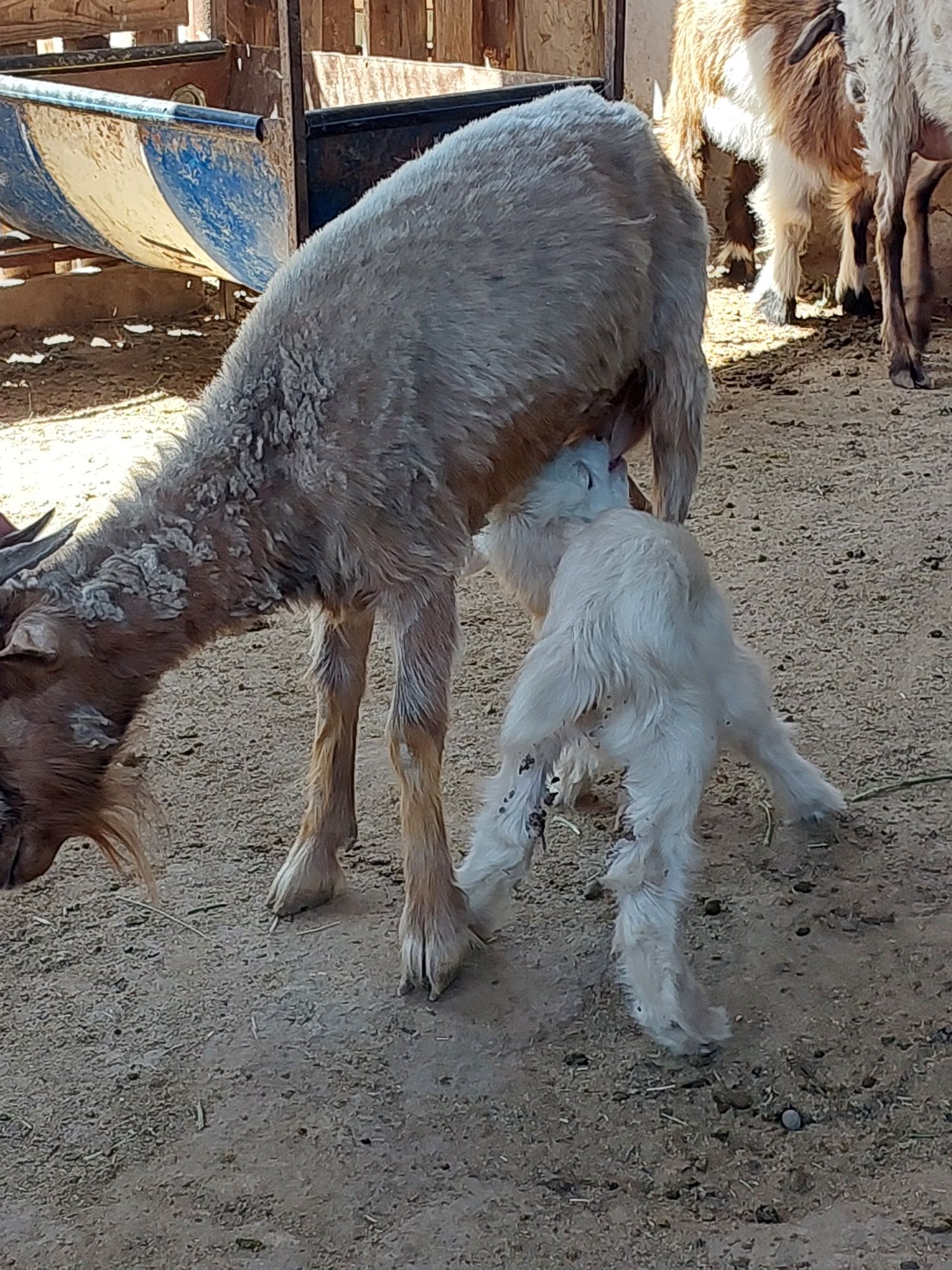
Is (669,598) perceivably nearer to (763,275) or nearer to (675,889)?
(675,889)

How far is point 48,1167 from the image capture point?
280 centimetres

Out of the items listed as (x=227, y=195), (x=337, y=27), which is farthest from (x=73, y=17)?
(x=227, y=195)

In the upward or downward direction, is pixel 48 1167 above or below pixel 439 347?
below

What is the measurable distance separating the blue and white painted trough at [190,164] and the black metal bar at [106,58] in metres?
0.68

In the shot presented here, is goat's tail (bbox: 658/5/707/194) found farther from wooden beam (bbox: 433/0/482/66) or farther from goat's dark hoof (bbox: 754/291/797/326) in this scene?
wooden beam (bbox: 433/0/482/66)

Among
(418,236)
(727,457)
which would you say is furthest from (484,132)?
(727,457)

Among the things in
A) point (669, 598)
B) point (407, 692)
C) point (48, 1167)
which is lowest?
point (48, 1167)

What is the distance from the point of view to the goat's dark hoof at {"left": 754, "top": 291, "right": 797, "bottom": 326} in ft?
25.5

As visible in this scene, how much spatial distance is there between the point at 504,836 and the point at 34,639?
1060 millimetres

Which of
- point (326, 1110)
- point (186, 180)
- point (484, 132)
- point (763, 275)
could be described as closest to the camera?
point (326, 1110)

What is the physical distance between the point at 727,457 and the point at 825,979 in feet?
11.0

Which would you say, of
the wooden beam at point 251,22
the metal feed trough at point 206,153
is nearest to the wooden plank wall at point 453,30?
the wooden beam at point 251,22

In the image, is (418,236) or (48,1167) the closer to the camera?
(48,1167)

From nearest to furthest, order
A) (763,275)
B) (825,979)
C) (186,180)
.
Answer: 1. (825,979)
2. (186,180)
3. (763,275)
